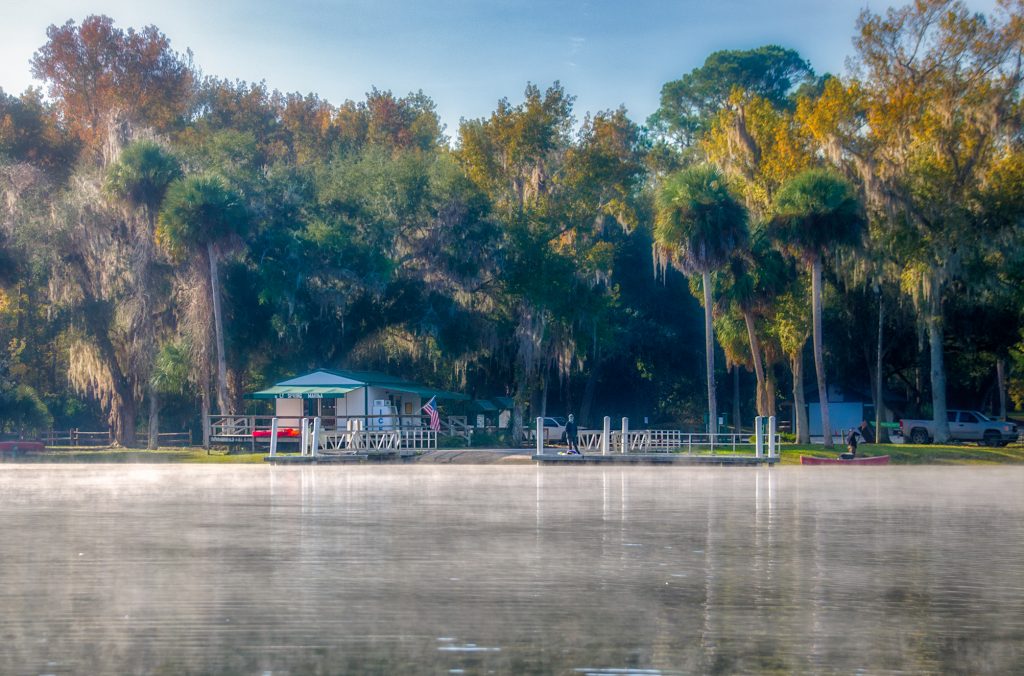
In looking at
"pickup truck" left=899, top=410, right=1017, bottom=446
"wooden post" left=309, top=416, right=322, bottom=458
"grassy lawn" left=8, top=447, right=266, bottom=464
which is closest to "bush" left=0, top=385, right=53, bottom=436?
"grassy lawn" left=8, top=447, right=266, bottom=464

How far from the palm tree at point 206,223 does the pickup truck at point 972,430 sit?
96.1 feet

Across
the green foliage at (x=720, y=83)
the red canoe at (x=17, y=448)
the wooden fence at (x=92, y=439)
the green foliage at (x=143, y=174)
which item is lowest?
the red canoe at (x=17, y=448)

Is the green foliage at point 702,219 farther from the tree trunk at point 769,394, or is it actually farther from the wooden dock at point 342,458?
the wooden dock at point 342,458

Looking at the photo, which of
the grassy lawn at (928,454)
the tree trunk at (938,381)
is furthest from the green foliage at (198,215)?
the tree trunk at (938,381)

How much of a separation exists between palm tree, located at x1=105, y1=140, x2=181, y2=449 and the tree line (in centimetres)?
11

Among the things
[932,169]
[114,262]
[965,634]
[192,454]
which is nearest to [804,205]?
[932,169]

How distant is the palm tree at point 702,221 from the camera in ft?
148

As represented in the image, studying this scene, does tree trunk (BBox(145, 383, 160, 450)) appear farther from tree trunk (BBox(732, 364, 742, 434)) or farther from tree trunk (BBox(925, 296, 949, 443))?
tree trunk (BBox(925, 296, 949, 443))

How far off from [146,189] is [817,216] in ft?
89.8

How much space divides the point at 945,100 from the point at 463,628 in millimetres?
41564

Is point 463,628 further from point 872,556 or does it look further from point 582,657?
point 872,556

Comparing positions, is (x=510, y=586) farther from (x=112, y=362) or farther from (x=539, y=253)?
(x=112, y=362)

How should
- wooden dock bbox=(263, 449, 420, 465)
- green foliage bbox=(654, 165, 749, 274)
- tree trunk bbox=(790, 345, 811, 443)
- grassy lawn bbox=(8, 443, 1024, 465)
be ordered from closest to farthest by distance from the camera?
wooden dock bbox=(263, 449, 420, 465), grassy lawn bbox=(8, 443, 1024, 465), green foliage bbox=(654, 165, 749, 274), tree trunk bbox=(790, 345, 811, 443)

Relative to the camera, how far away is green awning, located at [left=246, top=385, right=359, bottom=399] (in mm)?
48531
